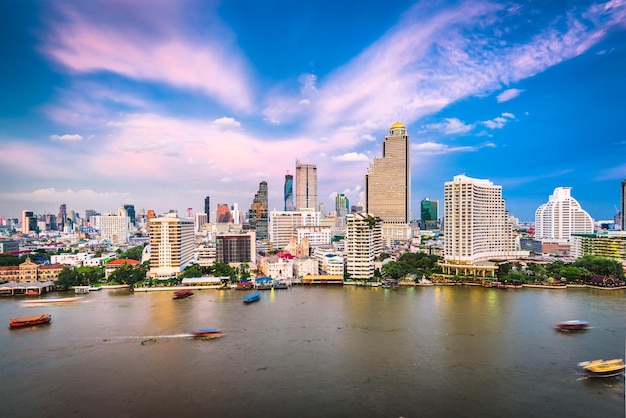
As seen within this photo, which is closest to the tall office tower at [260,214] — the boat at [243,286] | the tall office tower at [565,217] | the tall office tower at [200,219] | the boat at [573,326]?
the tall office tower at [200,219]

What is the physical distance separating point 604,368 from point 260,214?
46.3 metres

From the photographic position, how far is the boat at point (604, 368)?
25.3 feet

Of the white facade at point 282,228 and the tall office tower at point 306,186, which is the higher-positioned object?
the tall office tower at point 306,186

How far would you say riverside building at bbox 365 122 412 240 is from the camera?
47656 millimetres

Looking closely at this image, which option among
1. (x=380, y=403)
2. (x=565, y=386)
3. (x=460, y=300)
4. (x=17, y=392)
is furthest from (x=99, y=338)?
(x=460, y=300)

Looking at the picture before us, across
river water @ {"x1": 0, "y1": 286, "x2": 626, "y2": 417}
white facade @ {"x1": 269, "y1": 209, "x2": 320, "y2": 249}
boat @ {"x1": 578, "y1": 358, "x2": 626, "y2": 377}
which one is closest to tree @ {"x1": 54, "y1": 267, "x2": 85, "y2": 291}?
river water @ {"x1": 0, "y1": 286, "x2": 626, "y2": 417}

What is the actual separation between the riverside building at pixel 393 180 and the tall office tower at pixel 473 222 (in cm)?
2257

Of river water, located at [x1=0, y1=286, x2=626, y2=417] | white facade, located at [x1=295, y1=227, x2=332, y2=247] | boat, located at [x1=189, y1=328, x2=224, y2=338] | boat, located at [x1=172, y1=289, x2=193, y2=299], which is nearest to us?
river water, located at [x1=0, y1=286, x2=626, y2=417]

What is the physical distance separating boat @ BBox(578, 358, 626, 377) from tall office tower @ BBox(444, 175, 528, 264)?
44.5 ft

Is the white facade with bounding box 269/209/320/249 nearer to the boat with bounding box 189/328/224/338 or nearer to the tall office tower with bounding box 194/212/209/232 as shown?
the boat with bounding box 189/328/224/338

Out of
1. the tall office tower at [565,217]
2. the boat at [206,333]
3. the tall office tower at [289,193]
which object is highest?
the tall office tower at [289,193]

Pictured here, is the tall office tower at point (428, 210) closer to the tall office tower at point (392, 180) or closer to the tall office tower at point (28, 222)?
the tall office tower at point (392, 180)

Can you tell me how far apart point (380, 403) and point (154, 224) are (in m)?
17.0

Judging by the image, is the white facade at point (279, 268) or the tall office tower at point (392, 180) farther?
the tall office tower at point (392, 180)
